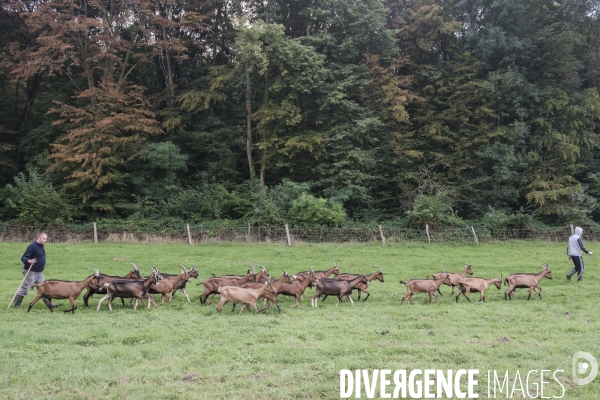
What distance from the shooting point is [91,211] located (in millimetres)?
34062

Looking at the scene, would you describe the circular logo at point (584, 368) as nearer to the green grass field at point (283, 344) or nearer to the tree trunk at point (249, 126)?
the green grass field at point (283, 344)

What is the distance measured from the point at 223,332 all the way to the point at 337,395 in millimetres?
3969

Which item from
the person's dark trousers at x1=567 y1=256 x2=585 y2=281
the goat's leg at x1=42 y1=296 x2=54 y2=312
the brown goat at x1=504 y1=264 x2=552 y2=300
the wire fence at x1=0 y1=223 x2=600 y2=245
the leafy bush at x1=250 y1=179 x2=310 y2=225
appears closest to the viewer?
the goat's leg at x1=42 y1=296 x2=54 y2=312

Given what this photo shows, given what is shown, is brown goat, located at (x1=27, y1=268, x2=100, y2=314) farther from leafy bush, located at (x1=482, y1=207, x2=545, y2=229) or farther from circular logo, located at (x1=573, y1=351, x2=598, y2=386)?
leafy bush, located at (x1=482, y1=207, x2=545, y2=229)

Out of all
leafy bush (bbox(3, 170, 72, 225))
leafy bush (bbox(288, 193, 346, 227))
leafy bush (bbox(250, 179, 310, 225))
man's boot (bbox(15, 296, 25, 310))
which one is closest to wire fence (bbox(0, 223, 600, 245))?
leafy bush (bbox(288, 193, 346, 227))

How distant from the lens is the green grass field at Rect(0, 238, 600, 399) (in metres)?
7.41

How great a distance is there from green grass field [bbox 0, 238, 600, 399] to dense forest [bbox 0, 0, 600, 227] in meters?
17.0

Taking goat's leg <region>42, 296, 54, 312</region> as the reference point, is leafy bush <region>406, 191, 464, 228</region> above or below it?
above

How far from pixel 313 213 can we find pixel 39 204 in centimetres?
1635

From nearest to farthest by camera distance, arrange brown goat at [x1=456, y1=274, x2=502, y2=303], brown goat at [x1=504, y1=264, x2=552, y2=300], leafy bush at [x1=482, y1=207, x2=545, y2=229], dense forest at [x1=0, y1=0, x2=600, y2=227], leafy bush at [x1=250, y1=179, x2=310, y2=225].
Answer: brown goat at [x1=456, y1=274, x2=502, y2=303] → brown goat at [x1=504, y1=264, x2=552, y2=300] → leafy bush at [x1=482, y1=207, x2=545, y2=229] → leafy bush at [x1=250, y1=179, x2=310, y2=225] → dense forest at [x1=0, y1=0, x2=600, y2=227]

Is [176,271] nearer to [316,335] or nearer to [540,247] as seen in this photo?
[316,335]

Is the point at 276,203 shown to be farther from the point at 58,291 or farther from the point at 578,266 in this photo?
the point at 58,291

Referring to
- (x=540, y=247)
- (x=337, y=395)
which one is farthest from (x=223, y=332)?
(x=540, y=247)

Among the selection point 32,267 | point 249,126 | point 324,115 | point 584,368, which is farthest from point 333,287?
point 249,126
